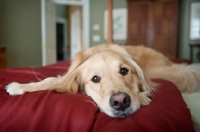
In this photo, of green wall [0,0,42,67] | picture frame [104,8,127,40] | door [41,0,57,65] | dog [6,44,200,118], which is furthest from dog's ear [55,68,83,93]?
picture frame [104,8,127,40]

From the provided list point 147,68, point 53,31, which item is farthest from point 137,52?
point 53,31

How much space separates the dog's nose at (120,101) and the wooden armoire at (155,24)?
480 centimetres

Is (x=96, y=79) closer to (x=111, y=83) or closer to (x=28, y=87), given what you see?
(x=111, y=83)

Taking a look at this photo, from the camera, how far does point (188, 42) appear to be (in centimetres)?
548

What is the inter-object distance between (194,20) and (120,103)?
5.35 m

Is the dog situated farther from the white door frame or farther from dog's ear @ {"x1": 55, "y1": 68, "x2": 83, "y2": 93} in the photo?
the white door frame

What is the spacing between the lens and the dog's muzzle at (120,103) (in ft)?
2.64

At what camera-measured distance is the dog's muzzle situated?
2.64 feet

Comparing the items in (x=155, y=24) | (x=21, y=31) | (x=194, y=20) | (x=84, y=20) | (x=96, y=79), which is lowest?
(x=96, y=79)

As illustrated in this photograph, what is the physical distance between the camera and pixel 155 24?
5.41 meters

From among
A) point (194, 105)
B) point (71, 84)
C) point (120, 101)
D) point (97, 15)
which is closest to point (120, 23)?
point (97, 15)

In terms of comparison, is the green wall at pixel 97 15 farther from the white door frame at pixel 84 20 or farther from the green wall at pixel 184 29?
the green wall at pixel 184 29

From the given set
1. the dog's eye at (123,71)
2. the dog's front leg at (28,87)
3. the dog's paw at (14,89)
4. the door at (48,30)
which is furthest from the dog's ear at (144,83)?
the door at (48,30)

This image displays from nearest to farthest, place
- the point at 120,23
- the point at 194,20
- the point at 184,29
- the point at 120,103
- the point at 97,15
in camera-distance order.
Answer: the point at 120,103, the point at 194,20, the point at 184,29, the point at 120,23, the point at 97,15
